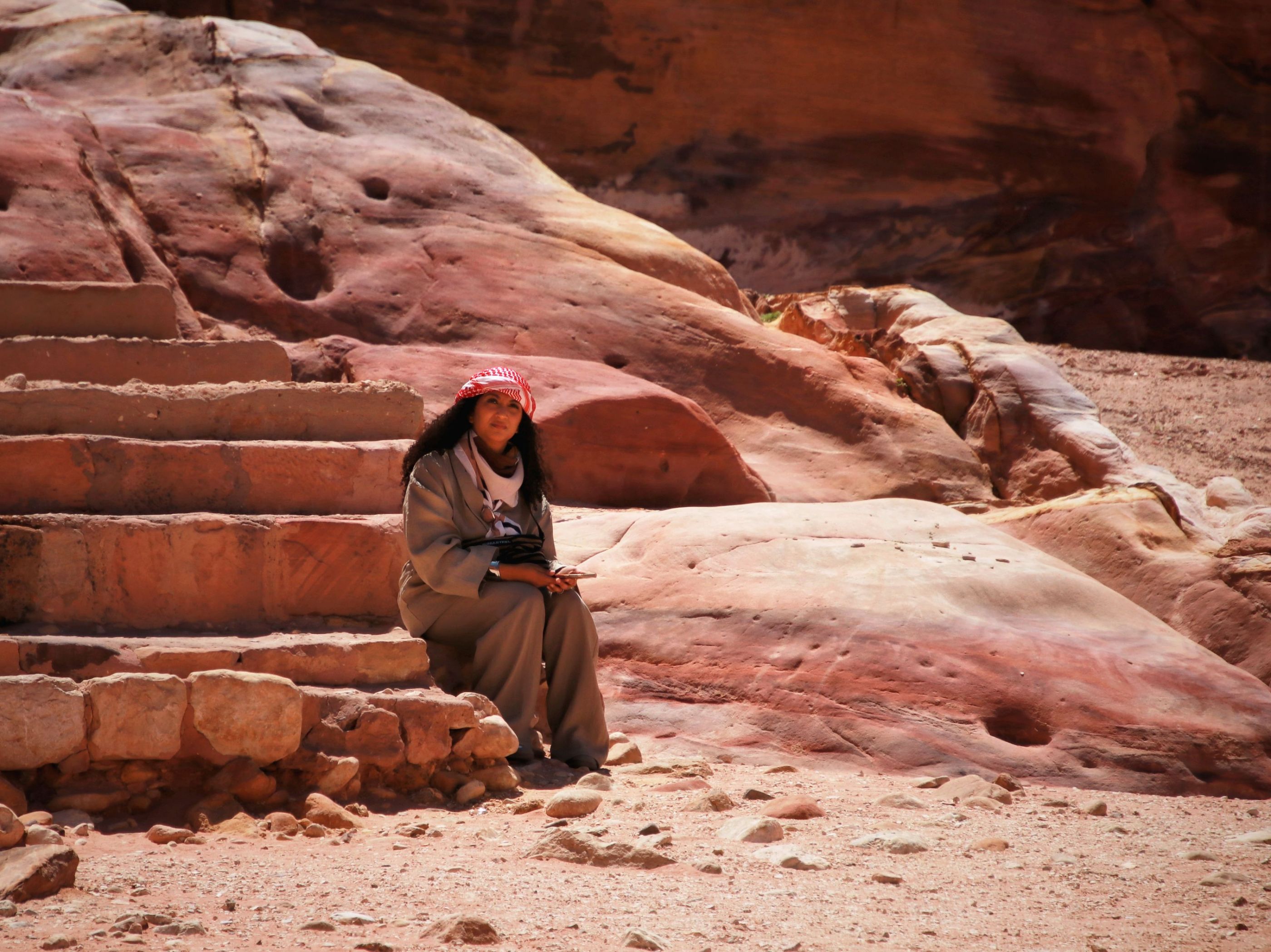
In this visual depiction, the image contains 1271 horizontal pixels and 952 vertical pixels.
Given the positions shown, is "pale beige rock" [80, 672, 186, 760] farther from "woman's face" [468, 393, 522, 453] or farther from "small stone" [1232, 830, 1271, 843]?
"small stone" [1232, 830, 1271, 843]

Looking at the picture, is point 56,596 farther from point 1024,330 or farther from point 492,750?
point 1024,330

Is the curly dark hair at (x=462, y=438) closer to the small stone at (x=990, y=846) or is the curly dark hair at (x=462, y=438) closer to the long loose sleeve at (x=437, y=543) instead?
the long loose sleeve at (x=437, y=543)

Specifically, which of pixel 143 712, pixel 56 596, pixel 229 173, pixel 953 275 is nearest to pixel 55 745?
pixel 143 712

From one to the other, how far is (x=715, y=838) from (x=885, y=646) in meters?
2.18

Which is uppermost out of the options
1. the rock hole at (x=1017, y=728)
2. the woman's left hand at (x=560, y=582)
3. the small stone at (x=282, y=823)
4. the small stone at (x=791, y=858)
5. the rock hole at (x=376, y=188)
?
the rock hole at (x=376, y=188)

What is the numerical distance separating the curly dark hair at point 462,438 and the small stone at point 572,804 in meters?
1.24

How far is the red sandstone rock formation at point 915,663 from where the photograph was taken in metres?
5.06

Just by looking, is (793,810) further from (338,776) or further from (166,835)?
(166,835)

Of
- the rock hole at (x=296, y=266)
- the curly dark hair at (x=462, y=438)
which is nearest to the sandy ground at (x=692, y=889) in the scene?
the curly dark hair at (x=462, y=438)

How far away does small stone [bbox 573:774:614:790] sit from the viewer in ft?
13.2

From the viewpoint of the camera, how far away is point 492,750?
4.01 meters

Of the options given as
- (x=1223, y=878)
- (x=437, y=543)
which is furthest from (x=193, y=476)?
(x=1223, y=878)

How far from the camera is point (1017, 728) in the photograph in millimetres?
5199

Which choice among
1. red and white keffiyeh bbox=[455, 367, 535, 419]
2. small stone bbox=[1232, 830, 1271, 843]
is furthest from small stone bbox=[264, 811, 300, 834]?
small stone bbox=[1232, 830, 1271, 843]
